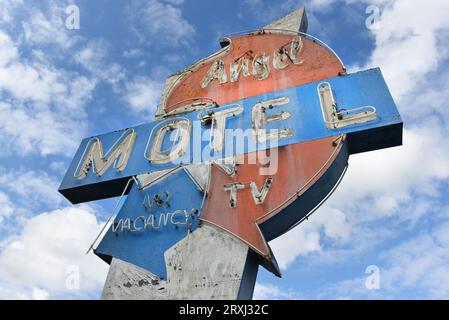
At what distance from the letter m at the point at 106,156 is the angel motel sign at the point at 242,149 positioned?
3 cm

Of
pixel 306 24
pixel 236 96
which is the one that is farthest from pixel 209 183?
pixel 306 24

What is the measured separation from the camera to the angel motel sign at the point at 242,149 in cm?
653

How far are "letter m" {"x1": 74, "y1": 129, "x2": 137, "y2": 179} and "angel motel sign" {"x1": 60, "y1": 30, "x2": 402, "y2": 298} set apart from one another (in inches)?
1.3

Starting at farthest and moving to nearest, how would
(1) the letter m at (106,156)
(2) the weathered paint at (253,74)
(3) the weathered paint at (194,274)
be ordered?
(1) the letter m at (106,156) < (2) the weathered paint at (253,74) < (3) the weathered paint at (194,274)

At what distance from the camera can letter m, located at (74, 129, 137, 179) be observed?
344 inches

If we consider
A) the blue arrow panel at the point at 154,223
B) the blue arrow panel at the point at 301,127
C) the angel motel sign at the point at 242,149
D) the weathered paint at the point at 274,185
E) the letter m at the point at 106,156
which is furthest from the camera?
the letter m at the point at 106,156

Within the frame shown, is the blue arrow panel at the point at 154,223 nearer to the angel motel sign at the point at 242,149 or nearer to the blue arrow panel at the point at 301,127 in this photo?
the angel motel sign at the point at 242,149

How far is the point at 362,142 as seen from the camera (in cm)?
698

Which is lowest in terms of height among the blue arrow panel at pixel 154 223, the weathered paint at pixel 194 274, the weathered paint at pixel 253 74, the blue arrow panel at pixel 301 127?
the weathered paint at pixel 194 274

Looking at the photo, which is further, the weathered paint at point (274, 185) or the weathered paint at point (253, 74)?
the weathered paint at point (253, 74)

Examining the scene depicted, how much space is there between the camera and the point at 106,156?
9023 millimetres

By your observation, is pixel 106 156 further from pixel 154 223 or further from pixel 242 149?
pixel 242 149

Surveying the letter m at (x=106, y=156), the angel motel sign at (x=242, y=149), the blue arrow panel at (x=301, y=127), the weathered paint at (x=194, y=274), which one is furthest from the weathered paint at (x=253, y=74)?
the weathered paint at (x=194, y=274)

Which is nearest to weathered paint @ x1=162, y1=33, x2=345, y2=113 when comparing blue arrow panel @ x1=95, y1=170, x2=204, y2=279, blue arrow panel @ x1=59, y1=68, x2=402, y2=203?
blue arrow panel @ x1=59, y1=68, x2=402, y2=203
